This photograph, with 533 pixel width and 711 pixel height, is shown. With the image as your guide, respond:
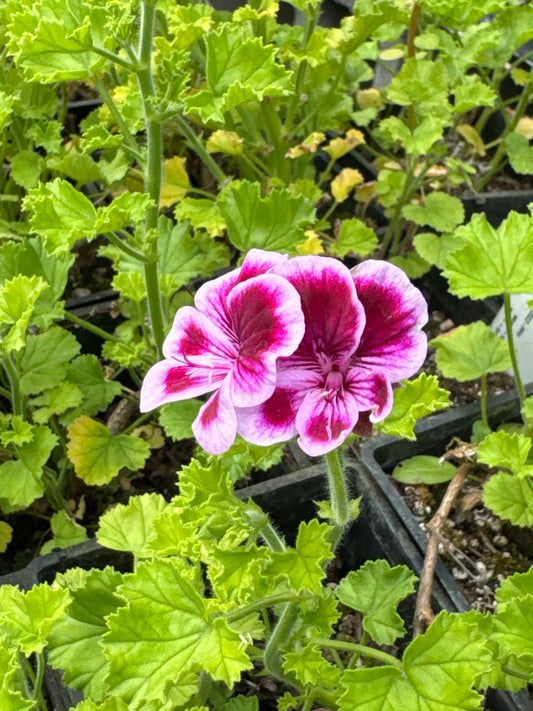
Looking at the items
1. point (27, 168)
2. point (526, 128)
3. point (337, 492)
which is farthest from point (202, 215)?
point (526, 128)

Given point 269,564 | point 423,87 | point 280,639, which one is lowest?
point 280,639

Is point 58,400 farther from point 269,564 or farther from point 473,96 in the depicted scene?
point 473,96

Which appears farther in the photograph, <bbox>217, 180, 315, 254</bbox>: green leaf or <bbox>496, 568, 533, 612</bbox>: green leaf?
<bbox>217, 180, 315, 254</bbox>: green leaf

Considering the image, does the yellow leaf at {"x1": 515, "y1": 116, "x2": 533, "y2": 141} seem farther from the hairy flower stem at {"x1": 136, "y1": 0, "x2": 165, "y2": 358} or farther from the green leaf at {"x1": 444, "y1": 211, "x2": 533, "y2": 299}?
the hairy flower stem at {"x1": 136, "y1": 0, "x2": 165, "y2": 358}

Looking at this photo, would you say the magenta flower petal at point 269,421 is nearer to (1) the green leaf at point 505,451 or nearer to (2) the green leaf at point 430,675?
(2) the green leaf at point 430,675

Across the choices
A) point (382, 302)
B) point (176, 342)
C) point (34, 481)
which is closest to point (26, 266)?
point (34, 481)

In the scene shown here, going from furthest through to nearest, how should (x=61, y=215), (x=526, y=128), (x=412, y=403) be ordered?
(x=526, y=128) < (x=61, y=215) < (x=412, y=403)

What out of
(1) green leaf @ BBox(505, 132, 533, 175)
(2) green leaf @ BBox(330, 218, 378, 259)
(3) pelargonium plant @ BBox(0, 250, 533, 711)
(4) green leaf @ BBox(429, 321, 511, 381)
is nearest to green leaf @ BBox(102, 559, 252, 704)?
(3) pelargonium plant @ BBox(0, 250, 533, 711)
